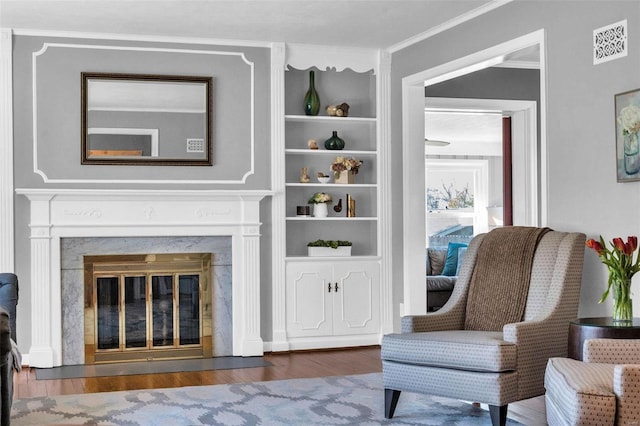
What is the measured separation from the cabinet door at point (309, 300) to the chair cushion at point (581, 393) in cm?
357

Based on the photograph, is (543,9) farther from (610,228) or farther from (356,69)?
(356,69)

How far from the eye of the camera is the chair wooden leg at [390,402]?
14.9 feet

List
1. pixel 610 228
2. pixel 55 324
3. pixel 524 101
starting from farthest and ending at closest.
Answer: pixel 524 101
pixel 55 324
pixel 610 228

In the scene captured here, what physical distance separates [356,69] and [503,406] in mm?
3728

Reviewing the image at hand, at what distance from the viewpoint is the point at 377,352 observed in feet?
22.6

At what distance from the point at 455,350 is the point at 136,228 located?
3.14 metres

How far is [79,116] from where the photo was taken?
6.49 m

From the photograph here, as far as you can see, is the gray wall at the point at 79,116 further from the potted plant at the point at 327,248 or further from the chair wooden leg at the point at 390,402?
the chair wooden leg at the point at 390,402

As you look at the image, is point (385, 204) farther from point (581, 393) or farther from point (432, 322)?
point (581, 393)

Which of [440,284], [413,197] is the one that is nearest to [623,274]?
[413,197]

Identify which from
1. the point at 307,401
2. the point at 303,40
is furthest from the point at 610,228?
the point at 303,40

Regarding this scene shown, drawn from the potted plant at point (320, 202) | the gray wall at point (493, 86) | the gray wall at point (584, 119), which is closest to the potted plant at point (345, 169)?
the potted plant at point (320, 202)

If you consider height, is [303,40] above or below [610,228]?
above

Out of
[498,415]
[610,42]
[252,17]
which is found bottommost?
[498,415]
